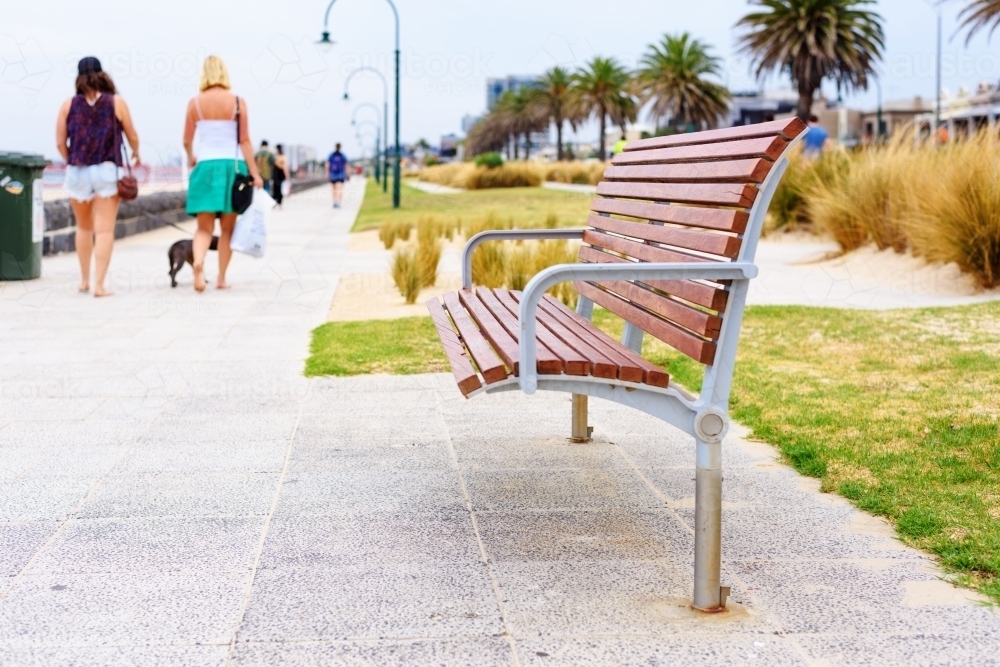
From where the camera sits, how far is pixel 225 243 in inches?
417

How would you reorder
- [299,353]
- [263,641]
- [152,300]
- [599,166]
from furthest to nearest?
[599,166]
[152,300]
[299,353]
[263,641]

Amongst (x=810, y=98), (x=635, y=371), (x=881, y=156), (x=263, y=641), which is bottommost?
(x=263, y=641)

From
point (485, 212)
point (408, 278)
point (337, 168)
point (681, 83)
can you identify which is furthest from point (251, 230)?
point (681, 83)

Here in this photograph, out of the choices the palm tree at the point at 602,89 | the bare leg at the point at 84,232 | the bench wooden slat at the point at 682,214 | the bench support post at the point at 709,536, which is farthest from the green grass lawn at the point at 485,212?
the palm tree at the point at 602,89

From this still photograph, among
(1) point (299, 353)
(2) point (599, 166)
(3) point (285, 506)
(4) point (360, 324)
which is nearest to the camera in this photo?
(3) point (285, 506)

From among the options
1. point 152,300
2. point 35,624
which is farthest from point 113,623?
point 152,300

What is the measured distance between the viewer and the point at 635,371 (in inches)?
119

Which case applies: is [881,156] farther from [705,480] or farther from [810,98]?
[810,98]

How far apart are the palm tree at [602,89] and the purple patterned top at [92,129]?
6367 centimetres

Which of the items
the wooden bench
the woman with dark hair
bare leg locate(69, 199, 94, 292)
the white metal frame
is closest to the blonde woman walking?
the woman with dark hair

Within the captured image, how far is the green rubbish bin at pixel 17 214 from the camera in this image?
11102mm

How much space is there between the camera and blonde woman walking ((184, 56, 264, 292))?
9953 millimetres

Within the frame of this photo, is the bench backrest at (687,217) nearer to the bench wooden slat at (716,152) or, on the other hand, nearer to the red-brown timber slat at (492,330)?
the bench wooden slat at (716,152)

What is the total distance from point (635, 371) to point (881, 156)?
1112 cm
